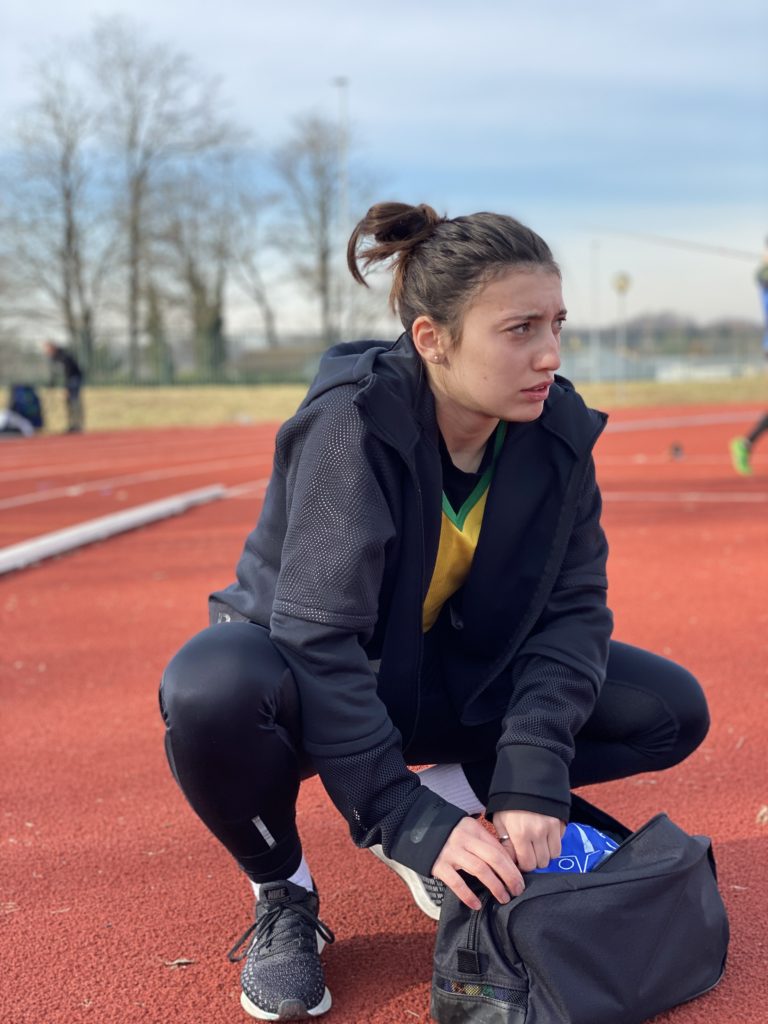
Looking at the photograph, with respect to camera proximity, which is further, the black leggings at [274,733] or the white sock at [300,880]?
the white sock at [300,880]

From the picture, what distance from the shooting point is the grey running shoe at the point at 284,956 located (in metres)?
2.11

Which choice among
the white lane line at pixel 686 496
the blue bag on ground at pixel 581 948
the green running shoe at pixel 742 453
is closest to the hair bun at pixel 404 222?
the blue bag on ground at pixel 581 948

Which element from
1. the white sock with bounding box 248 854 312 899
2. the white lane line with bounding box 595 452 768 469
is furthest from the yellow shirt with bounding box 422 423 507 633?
the white lane line with bounding box 595 452 768 469

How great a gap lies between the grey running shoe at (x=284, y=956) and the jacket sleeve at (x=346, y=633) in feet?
0.92

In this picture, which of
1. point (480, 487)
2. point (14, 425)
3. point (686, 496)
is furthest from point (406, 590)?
point (14, 425)

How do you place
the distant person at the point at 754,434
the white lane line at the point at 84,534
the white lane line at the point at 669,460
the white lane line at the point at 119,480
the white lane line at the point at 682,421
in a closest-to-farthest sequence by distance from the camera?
the white lane line at the point at 84,534
the distant person at the point at 754,434
the white lane line at the point at 119,480
the white lane line at the point at 669,460
the white lane line at the point at 682,421

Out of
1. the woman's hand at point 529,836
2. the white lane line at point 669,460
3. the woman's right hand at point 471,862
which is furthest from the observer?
the white lane line at point 669,460

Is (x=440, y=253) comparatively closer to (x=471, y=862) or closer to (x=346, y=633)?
(x=346, y=633)

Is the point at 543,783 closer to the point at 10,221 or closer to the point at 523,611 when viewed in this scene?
the point at 523,611

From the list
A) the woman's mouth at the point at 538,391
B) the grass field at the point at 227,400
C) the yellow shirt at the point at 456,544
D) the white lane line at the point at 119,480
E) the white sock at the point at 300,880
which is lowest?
the grass field at the point at 227,400

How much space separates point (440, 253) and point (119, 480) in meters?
10.6

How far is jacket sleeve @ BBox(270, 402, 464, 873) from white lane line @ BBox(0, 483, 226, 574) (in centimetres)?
482

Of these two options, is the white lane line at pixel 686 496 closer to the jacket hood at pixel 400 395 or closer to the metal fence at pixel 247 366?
the jacket hood at pixel 400 395

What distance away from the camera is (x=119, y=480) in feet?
40.9
